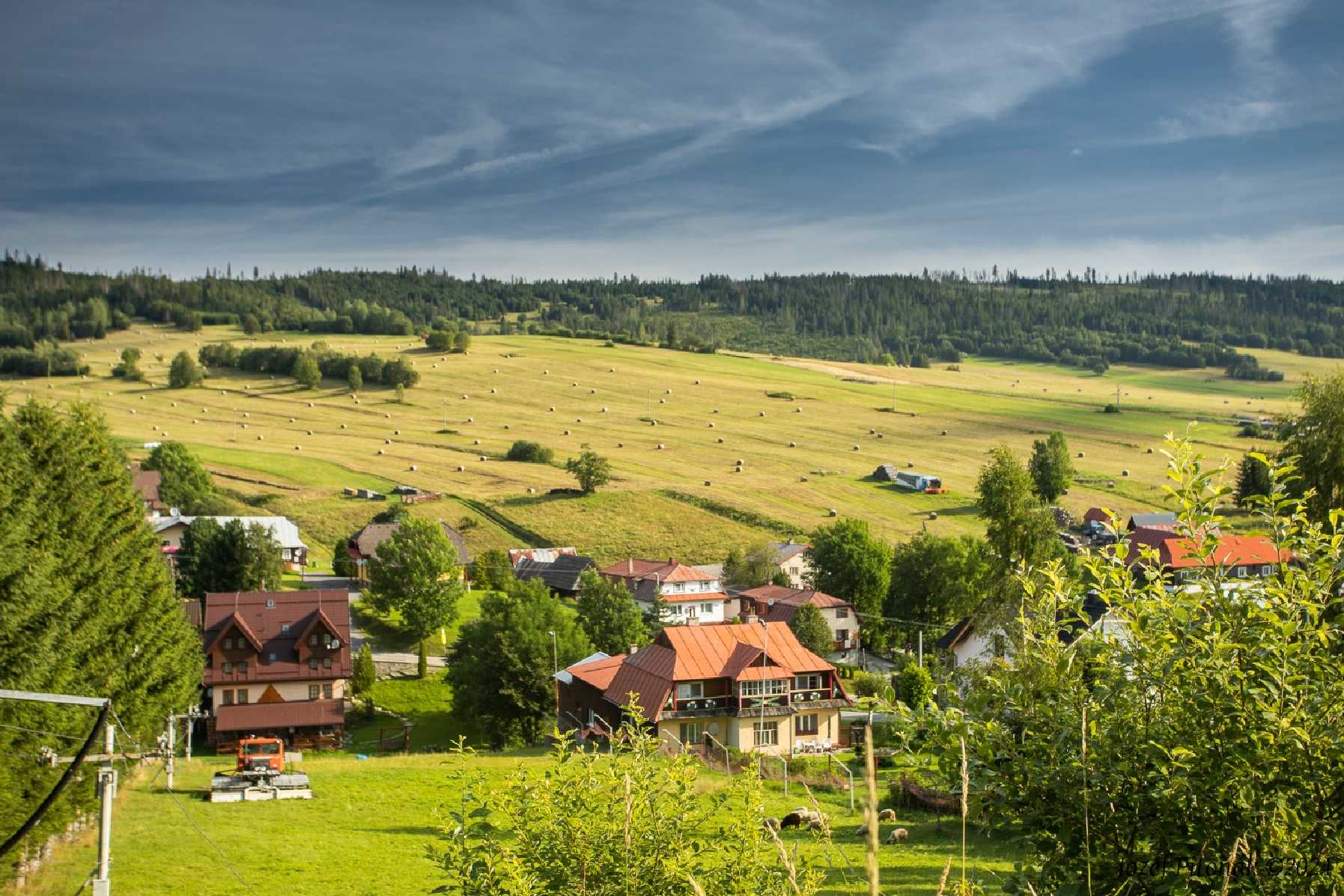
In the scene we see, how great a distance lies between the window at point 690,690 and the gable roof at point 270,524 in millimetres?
39882

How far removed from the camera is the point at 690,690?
150ft

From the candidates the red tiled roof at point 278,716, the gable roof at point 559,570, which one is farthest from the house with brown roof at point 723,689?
the gable roof at point 559,570

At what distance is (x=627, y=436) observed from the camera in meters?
120

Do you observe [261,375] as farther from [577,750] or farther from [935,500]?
[577,750]

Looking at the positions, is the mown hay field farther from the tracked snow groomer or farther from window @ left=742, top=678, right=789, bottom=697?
the tracked snow groomer

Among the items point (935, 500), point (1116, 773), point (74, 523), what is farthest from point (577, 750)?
point (935, 500)

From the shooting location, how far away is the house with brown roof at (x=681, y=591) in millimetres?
71438

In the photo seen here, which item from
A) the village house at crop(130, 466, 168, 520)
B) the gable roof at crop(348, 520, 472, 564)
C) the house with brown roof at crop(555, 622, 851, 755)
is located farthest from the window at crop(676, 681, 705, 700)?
the village house at crop(130, 466, 168, 520)

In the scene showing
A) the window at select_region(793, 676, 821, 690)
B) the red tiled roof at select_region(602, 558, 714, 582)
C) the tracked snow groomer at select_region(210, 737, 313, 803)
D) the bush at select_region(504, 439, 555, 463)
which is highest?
the bush at select_region(504, 439, 555, 463)

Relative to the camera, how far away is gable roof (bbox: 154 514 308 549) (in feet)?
249

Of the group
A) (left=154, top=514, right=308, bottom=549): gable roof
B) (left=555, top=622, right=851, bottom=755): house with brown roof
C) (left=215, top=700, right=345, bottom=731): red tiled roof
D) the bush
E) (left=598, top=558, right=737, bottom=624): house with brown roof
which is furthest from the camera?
the bush

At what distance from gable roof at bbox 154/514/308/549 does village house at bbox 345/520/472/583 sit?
15.2 ft

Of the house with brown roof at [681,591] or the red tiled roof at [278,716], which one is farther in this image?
the house with brown roof at [681,591]

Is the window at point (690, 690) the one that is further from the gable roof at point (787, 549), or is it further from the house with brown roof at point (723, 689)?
the gable roof at point (787, 549)
